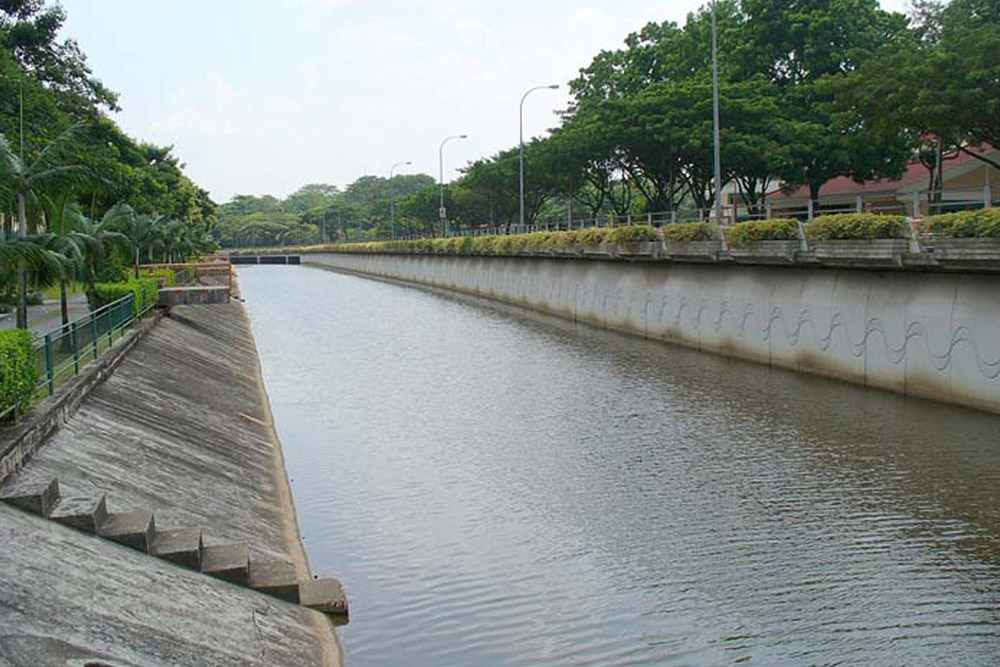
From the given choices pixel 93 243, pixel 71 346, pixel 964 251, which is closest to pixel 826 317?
pixel 964 251

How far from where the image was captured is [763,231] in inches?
1227

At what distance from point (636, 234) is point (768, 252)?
1092cm

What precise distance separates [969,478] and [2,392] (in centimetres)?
1506

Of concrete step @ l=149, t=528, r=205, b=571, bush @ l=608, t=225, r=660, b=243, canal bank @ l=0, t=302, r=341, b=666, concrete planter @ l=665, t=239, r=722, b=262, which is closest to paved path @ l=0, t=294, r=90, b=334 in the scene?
canal bank @ l=0, t=302, r=341, b=666

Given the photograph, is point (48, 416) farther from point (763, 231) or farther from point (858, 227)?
point (763, 231)

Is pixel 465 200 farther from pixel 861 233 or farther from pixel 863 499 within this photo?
pixel 863 499

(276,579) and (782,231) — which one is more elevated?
(782,231)

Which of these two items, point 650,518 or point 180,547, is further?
point 650,518

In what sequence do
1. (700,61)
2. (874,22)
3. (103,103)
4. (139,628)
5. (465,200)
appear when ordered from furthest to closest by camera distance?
(465,200) < (700,61) < (874,22) < (103,103) < (139,628)

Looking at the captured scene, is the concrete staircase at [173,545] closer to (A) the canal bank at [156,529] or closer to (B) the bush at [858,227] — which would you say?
(A) the canal bank at [156,529]

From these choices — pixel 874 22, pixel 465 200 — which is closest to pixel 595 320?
pixel 874 22

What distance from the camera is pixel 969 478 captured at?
17531 millimetres

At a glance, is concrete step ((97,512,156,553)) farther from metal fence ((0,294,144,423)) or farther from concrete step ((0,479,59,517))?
metal fence ((0,294,144,423))

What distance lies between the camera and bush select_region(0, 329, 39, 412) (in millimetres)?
12414
